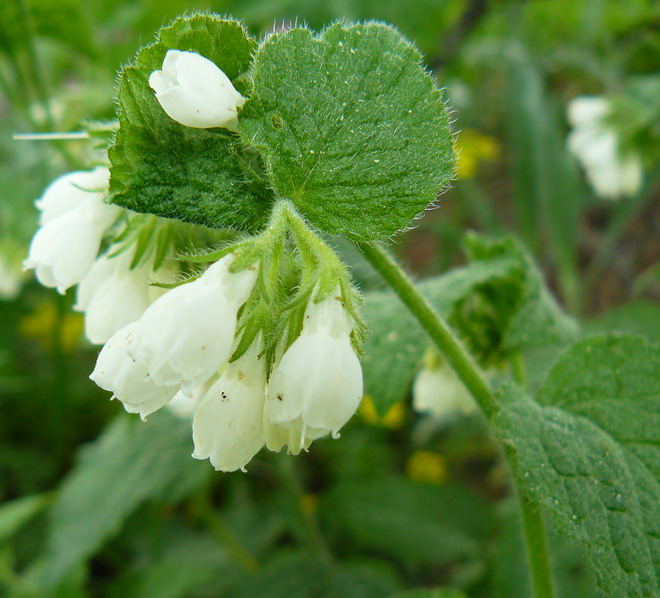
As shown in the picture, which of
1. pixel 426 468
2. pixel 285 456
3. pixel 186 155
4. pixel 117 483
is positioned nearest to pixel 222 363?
pixel 186 155

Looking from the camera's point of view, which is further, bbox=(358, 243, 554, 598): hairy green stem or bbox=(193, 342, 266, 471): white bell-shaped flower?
bbox=(358, 243, 554, 598): hairy green stem

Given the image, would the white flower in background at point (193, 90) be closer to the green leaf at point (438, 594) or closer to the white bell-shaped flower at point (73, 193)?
the white bell-shaped flower at point (73, 193)

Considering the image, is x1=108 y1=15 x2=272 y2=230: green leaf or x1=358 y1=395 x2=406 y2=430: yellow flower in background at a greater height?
x1=108 y1=15 x2=272 y2=230: green leaf

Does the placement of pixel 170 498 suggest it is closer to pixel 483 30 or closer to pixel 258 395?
pixel 258 395

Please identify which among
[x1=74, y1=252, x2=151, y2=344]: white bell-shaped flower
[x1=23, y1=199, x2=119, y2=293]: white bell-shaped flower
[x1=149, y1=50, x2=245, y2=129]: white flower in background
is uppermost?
[x1=149, y1=50, x2=245, y2=129]: white flower in background

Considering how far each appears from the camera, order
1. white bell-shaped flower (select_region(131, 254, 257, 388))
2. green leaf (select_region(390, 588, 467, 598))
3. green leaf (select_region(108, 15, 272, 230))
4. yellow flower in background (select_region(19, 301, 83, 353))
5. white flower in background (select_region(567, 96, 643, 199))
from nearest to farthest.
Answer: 1. white bell-shaped flower (select_region(131, 254, 257, 388))
2. green leaf (select_region(108, 15, 272, 230))
3. green leaf (select_region(390, 588, 467, 598))
4. white flower in background (select_region(567, 96, 643, 199))
5. yellow flower in background (select_region(19, 301, 83, 353))

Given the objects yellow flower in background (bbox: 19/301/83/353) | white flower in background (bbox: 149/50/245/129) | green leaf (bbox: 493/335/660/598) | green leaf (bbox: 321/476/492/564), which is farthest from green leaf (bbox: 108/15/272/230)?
yellow flower in background (bbox: 19/301/83/353)

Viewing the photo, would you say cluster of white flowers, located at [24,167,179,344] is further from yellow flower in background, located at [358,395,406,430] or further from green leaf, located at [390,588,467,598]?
yellow flower in background, located at [358,395,406,430]

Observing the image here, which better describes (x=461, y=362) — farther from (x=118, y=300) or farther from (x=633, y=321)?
(x=633, y=321)

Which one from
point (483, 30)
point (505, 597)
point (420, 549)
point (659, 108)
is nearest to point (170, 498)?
point (420, 549)
